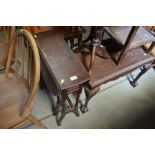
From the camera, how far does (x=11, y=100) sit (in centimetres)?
106

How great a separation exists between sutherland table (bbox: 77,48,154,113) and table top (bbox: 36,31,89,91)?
0.42 feet

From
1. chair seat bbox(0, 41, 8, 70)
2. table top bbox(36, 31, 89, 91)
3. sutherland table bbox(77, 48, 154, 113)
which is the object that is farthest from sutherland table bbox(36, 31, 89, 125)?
chair seat bbox(0, 41, 8, 70)

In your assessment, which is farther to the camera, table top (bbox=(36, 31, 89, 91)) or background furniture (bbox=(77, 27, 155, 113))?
background furniture (bbox=(77, 27, 155, 113))

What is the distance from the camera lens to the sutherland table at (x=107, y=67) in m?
1.25

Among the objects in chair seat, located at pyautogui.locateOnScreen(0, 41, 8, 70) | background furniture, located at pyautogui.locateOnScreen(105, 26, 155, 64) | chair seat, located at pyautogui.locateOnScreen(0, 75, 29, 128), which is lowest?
chair seat, located at pyautogui.locateOnScreen(0, 75, 29, 128)

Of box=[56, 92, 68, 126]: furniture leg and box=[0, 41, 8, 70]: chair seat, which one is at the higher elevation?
box=[0, 41, 8, 70]: chair seat

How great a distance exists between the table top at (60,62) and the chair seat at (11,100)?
224mm

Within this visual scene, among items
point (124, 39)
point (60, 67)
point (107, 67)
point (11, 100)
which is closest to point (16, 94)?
point (11, 100)

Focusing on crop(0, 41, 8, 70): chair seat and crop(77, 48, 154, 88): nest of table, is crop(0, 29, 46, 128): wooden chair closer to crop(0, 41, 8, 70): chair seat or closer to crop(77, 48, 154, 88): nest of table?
crop(0, 41, 8, 70): chair seat

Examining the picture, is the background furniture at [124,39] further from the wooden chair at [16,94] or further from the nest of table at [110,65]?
the wooden chair at [16,94]

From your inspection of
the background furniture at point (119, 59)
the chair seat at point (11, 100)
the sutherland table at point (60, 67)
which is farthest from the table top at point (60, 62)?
the chair seat at point (11, 100)

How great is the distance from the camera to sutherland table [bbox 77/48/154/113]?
4.11 feet

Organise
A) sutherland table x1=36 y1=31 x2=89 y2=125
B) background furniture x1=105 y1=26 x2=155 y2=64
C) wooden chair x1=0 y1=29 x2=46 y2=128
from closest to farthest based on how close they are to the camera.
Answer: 1. wooden chair x1=0 y1=29 x2=46 y2=128
2. sutherland table x1=36 y1=31 x2=89 y2=125
3. background furniture x1=105 y1=26 x2=155 y2=64
